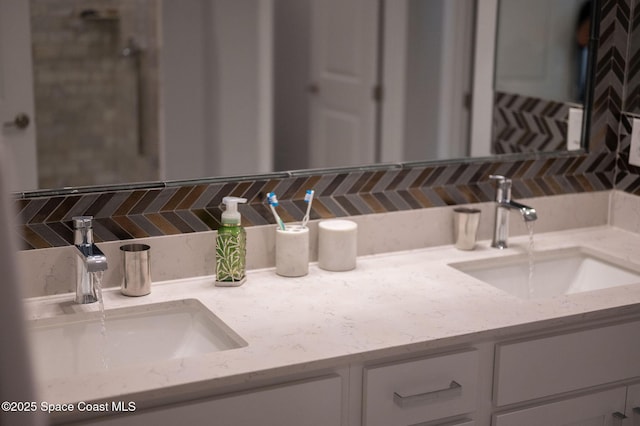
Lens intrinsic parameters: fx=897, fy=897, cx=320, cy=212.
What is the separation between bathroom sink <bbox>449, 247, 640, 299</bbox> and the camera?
2.22 m

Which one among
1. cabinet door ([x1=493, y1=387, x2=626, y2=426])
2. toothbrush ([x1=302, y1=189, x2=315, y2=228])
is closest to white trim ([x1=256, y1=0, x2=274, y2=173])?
toothbrush ([x1=302, y1=189, x2=315, y2=228])

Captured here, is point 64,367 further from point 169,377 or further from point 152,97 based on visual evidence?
point 152,97

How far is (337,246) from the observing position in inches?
81.4

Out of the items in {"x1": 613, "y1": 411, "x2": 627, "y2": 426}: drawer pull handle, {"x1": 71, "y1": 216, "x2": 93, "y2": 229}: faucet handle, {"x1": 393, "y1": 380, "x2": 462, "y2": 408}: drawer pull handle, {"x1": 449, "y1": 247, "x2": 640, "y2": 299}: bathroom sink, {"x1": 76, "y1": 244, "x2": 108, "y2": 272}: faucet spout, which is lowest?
{"x1": 613, "y1": 411, "x2": 627, "y2": 426}: drawer pull handle

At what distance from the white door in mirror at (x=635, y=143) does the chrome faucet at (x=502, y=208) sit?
365mm

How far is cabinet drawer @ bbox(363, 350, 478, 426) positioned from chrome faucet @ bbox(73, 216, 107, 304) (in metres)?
0.56

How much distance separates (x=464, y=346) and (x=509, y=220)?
70cm

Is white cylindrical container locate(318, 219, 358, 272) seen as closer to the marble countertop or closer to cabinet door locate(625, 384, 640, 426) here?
the marble countertop

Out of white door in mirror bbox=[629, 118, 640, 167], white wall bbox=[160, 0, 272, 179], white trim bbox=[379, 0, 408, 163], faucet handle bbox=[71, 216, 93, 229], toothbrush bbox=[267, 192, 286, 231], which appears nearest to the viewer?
faucet handle bbox=[71, 216, 93, 229]

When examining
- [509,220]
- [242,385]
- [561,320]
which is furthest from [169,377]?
[509,220]

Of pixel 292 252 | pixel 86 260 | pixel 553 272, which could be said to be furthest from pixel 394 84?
pixel 86 260

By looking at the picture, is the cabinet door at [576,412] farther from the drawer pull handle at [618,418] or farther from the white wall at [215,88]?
the white wall at [215,88]

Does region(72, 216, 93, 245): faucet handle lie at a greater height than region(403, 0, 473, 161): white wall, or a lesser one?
lesser

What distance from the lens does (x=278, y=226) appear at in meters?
2.06
